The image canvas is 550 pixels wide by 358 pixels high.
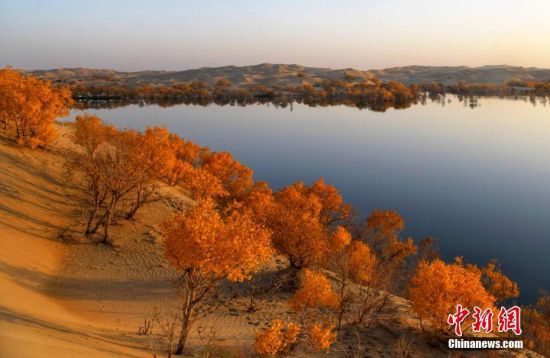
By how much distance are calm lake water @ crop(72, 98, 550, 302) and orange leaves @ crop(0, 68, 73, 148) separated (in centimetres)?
2856

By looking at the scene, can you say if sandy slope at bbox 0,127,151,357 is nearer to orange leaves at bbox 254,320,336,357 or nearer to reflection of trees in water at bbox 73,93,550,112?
orange leaves at bbox 254,320,336,357

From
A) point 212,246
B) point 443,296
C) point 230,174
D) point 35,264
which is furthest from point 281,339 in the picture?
point 230,174

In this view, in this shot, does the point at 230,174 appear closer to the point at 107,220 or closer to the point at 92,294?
the point at 107,220

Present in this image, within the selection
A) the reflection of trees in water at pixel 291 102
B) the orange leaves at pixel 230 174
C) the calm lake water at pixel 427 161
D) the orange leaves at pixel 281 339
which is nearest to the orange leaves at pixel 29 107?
the orange leaves at pixel 230 174

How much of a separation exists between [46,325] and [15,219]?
15137 mm

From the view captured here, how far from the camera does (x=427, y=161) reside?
6912 cm

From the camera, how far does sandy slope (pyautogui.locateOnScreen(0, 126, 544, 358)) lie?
52.2 feet

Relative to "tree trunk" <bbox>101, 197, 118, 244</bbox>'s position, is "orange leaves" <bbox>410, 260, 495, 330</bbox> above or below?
below

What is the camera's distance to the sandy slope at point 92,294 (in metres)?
15.9

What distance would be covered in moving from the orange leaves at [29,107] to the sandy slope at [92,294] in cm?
399

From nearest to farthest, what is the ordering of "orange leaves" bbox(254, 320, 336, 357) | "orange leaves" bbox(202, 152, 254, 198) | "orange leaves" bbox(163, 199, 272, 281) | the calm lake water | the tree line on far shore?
1. "orange leaves" bbox(163, 199, 272, 281)
2. "orange leaves" bbox(254, 320, 336, 357)
3. the tree line on far shore
4. the calm lake water
5. "orange leaves" bbox(202, 152, 254, 198)

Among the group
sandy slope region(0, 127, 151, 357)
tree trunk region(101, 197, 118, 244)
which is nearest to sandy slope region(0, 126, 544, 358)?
sandy slope region(0, 127, 151, 357)

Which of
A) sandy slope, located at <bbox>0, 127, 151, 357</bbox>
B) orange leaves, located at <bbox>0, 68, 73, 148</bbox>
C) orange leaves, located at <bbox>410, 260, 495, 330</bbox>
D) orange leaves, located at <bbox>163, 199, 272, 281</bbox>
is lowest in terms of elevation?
orange leaves, located at <bbox>410, 260, 495, 330</bbox>

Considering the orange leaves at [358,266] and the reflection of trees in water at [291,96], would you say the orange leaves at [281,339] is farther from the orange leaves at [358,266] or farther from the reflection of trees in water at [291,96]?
the reflection of trees in water at [291,96]
